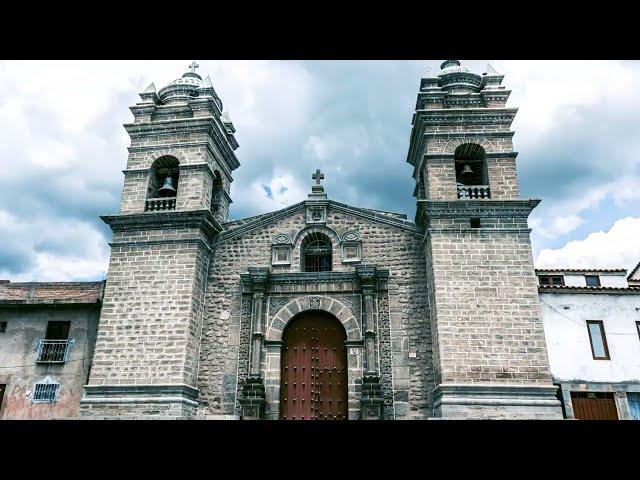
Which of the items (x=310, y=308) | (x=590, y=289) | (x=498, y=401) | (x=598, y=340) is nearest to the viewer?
(x=498, y=401)

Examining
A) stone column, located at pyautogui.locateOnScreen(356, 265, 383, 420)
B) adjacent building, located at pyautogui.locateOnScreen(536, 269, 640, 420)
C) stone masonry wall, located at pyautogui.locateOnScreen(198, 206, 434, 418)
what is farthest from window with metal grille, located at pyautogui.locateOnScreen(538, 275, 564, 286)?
stone column, located at pyautogui.locateOnScreen(356, 265, 383, 420)

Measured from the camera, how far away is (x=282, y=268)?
45.4 ft

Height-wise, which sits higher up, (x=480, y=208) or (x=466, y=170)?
(x=466, y=170)

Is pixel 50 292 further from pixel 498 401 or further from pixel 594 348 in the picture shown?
pixel 594 348

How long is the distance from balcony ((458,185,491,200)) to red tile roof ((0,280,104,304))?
393 inches

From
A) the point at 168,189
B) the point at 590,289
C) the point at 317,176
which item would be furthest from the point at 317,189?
the point at 590,289

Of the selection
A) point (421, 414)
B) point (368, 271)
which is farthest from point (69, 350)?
point (421, 414)

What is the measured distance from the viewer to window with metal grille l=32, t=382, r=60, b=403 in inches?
518

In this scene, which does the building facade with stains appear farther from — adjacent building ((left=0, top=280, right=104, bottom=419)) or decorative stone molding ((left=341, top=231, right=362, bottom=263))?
adjacent building ((left=0, top=280, right=104, bottom=419))

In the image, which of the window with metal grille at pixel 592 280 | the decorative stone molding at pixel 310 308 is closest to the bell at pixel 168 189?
the decorative stone molding at pixel 310 308

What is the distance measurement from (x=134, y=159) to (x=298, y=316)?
21.1 feet

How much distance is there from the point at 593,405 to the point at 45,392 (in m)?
13.7

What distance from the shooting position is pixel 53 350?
535 inches
